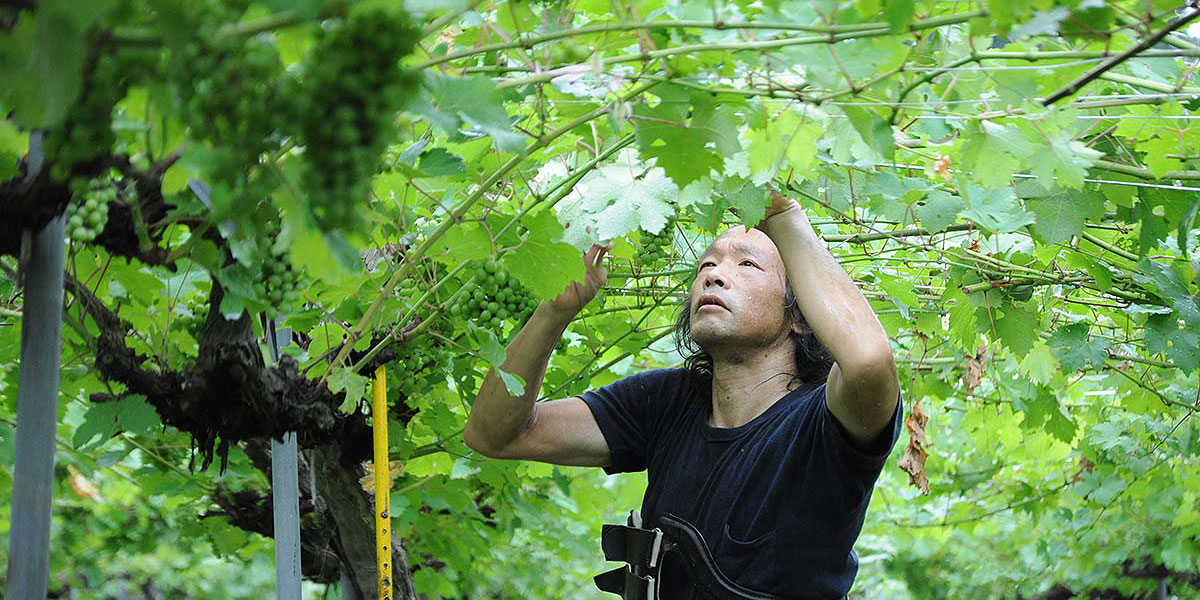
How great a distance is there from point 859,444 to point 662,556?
1.85 ft

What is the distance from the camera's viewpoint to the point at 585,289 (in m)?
2.94

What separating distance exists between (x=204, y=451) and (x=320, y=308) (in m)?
0.48

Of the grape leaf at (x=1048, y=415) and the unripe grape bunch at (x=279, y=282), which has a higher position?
the unripe grape bunch at (x=279, y=282)

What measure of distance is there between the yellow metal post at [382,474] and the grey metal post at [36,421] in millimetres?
1353

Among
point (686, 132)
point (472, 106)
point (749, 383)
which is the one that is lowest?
point (749, 383)

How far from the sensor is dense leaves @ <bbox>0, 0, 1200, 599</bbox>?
1201 mm

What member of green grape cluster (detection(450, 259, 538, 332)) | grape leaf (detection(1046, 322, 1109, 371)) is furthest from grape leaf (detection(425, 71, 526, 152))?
grape leaf (detection(1046, 322, 1109, 371))

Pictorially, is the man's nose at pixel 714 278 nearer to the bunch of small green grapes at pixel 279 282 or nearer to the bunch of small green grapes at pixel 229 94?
the bunch of small green grapes at pixel 279 282

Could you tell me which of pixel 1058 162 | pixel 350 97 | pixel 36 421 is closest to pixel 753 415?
pixel 1058 162

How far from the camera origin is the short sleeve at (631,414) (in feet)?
10.9

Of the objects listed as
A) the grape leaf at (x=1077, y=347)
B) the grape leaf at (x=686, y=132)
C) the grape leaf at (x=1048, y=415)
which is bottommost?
the grape leaf at (x=1048, y=415)

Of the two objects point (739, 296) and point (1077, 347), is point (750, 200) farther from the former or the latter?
point (1077, 347)

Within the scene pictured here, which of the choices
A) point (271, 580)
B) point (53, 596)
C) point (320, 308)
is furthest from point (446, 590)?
point (53, 596)

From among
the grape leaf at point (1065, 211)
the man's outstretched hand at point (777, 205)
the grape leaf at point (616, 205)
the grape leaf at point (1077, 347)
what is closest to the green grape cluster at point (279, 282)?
the grape leaf at point (616, 205)
